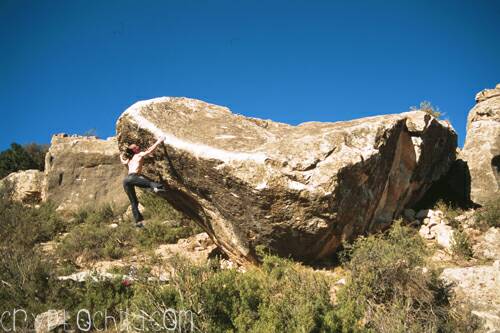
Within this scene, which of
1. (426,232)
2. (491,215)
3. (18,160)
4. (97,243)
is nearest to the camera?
(491,215)

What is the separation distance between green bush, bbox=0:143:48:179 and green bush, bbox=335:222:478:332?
2280 cm

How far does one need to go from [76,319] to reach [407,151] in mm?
7046

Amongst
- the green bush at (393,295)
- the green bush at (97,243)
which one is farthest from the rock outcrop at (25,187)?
the green bush at (393,295)

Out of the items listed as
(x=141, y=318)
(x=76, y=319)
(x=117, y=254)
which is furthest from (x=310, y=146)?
(x=117, y=254)

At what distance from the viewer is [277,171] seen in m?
6.29

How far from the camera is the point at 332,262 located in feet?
24.3

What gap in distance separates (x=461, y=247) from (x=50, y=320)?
709cm

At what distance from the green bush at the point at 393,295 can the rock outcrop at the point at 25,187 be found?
41.6ft

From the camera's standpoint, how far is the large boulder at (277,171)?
636 cm

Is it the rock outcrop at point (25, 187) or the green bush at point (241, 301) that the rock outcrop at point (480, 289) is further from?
the rock outcrop at point (25, 187)

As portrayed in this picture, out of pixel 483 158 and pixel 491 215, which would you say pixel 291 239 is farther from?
pixel 483 158

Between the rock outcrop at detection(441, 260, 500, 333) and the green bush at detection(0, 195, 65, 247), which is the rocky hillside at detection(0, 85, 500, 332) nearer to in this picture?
the rock outcrop at detection(441, 260, 500, 333)

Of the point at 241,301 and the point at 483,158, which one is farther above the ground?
the point at 483,158

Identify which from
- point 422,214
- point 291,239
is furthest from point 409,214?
point 291,239
